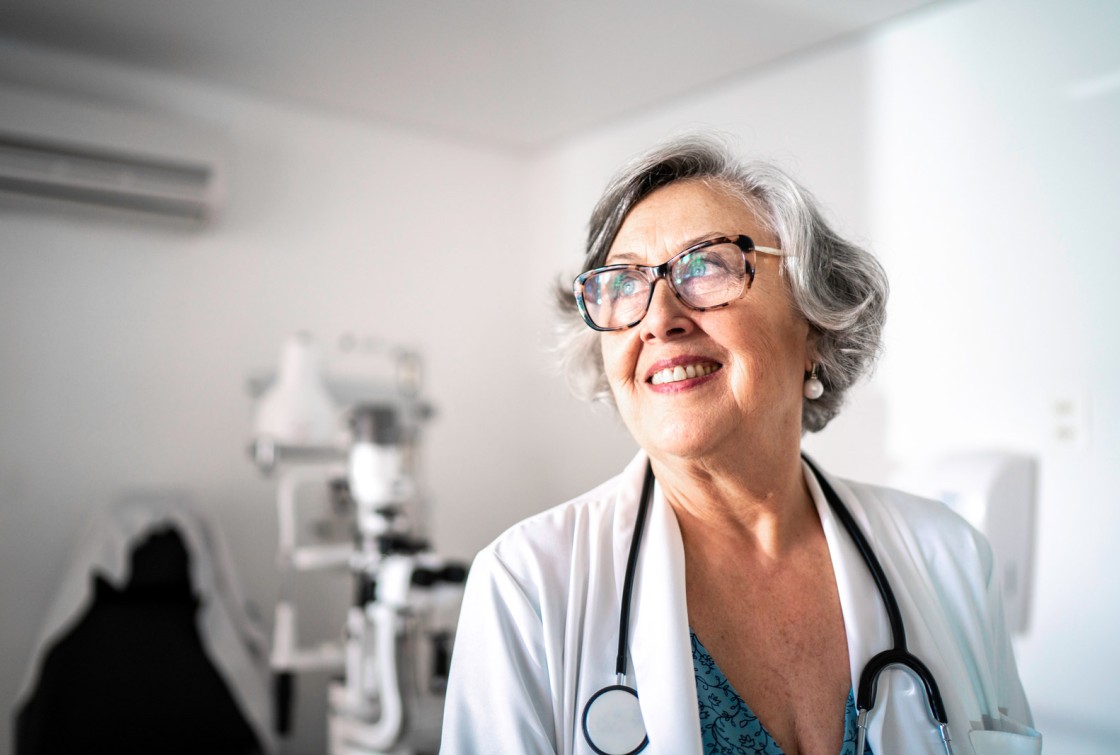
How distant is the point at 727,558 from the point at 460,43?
5.97 feet

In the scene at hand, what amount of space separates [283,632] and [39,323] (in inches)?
46.1

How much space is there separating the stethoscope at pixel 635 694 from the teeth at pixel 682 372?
183mm

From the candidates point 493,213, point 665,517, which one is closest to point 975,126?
point 665,517

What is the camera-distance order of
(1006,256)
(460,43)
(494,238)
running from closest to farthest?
(1006,256) < (460,43) < (494,238)

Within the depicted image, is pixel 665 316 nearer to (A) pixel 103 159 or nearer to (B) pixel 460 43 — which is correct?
(B) pixel 460 43

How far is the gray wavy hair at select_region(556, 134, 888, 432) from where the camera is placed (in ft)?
3.45

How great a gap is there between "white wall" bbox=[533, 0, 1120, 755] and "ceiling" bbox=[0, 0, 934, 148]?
9.9 inches

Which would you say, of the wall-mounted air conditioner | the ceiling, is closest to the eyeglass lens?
the ceiling

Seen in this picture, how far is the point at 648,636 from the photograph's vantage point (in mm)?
945

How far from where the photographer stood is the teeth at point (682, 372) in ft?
3.30

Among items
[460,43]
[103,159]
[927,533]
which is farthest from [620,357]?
[103,159]

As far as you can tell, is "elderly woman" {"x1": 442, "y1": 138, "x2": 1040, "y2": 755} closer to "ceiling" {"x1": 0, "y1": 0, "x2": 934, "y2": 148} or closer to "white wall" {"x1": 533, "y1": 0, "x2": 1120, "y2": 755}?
"white wall" {"x1": 533, "y1": 0, "x2": 1120, "y2": 755}

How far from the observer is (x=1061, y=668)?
1.75 metres

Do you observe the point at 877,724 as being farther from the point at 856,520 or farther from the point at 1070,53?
the point at 1070,53
